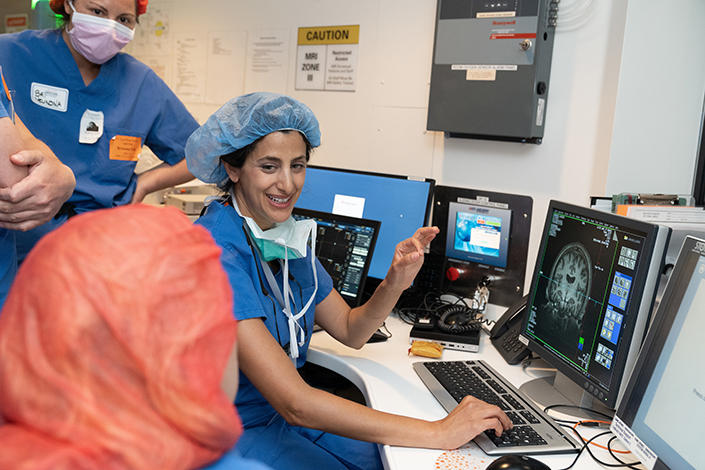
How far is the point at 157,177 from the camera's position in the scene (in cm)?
201

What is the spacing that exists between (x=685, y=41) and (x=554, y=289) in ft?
4.97

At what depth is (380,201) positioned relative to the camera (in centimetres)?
215

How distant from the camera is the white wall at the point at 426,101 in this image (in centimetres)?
220

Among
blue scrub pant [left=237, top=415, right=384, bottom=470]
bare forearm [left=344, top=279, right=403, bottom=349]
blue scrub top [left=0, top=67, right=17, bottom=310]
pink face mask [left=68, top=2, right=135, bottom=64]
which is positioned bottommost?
blue scrub pant [left=237, top=415, right=384, bottom=470]

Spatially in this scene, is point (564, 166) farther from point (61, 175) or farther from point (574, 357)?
point (61, 175)

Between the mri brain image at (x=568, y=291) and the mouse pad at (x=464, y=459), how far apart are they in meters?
0.38

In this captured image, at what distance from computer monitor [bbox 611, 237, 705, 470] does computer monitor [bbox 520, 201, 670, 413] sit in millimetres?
87

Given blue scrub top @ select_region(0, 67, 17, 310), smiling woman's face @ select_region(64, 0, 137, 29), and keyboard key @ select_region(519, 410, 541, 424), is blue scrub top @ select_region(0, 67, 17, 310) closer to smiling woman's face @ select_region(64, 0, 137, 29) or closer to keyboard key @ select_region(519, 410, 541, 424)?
smiling woman's face @ select_region(64, 0, 137, 29)

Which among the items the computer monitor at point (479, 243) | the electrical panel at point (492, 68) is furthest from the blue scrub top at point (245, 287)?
the electrical panel at point (492, 68)

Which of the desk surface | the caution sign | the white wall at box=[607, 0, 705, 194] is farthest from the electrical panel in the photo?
the desk surface

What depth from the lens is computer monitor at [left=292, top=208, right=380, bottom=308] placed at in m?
1.80

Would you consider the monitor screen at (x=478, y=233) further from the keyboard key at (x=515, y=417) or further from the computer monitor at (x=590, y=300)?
the keyboard key at (x=515, y=417)

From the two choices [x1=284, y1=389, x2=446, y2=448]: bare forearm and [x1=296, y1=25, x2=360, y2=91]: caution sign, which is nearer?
[x1=284, y1=389, x2=446, y2=448]: bare forearm

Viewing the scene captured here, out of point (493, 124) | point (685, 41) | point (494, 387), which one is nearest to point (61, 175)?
point (494, 387)
